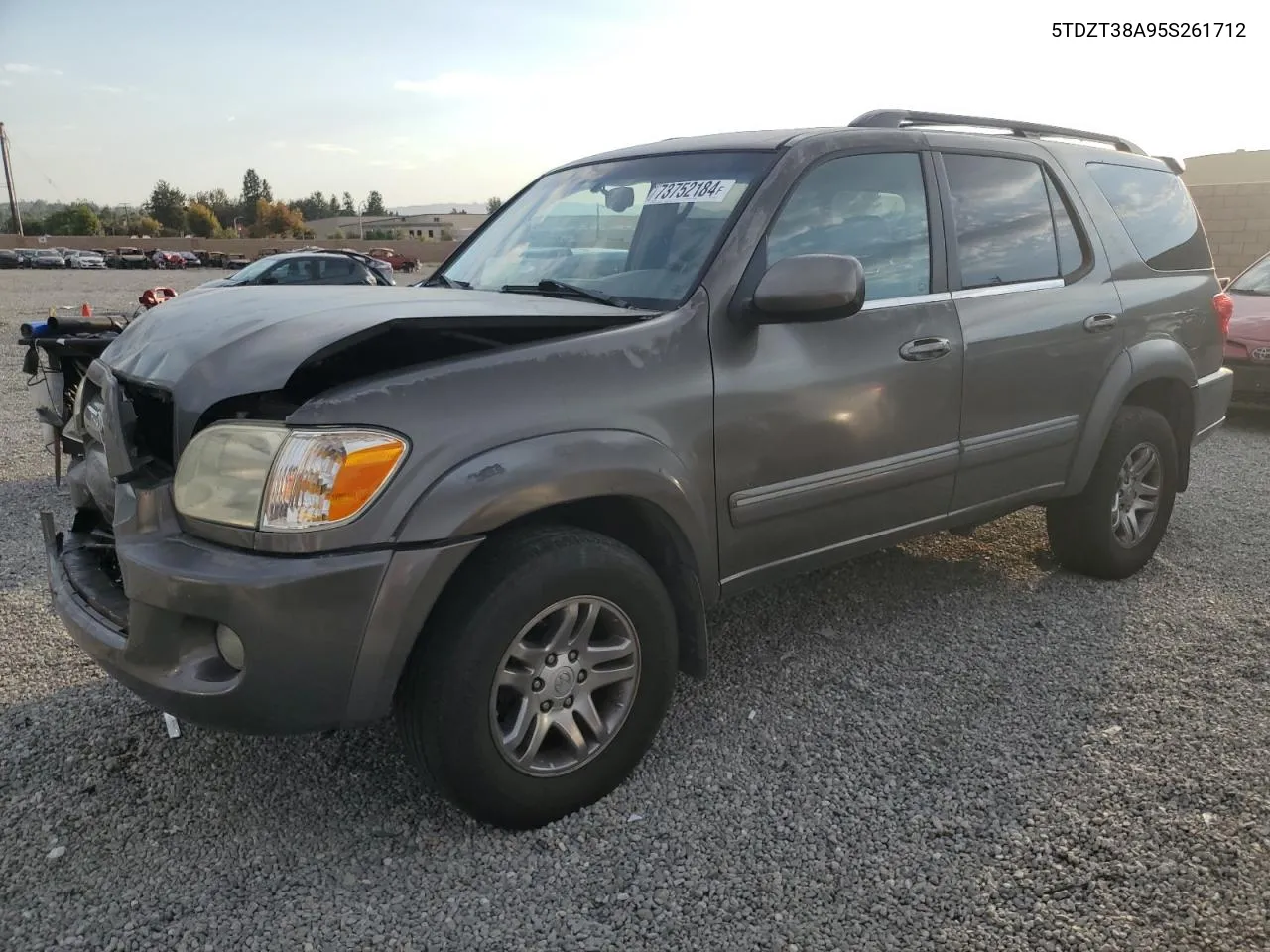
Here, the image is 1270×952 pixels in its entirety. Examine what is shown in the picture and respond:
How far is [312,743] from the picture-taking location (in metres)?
2.98

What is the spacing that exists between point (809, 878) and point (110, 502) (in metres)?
2.10

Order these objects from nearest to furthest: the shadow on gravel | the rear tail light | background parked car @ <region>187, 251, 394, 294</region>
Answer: the rear tail light, the shadow on gravel, background parked car @ <region>187, 251, 394, 294</region>

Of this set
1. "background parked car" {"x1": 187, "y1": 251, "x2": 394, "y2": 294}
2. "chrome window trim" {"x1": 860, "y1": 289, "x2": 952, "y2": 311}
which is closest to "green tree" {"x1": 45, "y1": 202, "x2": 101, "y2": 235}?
"background parked car" {"x1": 187, "y1": 251, "x2": 394, "y2": 294}

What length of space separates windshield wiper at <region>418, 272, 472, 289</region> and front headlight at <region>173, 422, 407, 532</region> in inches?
59.1

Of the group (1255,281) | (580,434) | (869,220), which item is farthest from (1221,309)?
(1255,281)

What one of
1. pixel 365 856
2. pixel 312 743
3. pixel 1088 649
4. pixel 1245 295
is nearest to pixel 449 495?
pixel 365 856

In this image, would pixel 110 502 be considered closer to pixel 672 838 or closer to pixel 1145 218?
pixel 672 838

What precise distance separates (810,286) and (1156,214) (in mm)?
2742

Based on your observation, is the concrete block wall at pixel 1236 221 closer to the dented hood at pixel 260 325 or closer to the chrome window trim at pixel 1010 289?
the chrome window trim at pixel 1010 289

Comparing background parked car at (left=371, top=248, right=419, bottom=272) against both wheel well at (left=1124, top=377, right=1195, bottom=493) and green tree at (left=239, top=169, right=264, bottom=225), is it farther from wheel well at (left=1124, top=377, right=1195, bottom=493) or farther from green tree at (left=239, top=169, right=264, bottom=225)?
green tree at (left=239, top=169, right=264, bottom=225)

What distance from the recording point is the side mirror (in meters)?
2.69

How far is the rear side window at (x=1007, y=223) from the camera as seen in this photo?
3.57 m

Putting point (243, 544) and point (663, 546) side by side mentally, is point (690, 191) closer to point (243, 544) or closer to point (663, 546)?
point (663, 546)

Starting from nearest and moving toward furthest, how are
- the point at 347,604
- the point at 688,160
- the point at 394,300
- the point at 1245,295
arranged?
the point at 347,604
the point at 394,300
the point at 688,160
the point at 1245,295
